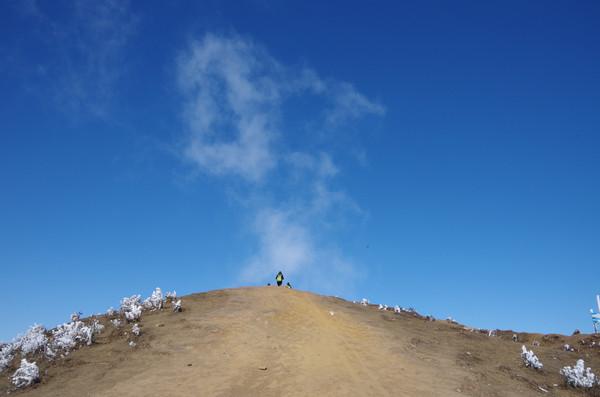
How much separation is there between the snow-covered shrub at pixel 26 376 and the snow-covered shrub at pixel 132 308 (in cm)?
518

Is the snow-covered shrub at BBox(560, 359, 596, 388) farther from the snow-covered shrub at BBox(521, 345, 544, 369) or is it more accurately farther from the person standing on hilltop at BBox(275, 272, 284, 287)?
the person standing on hilltop at BBox(275, 272, 284, 287)

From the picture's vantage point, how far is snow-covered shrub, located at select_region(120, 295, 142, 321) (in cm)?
2161

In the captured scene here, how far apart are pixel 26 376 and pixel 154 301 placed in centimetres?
807

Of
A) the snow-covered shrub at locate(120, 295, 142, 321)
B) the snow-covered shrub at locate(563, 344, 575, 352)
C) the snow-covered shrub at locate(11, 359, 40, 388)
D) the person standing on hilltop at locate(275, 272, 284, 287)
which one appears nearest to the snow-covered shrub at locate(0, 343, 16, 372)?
the snow-covered shrub at locate(11, 359, 40, 388)

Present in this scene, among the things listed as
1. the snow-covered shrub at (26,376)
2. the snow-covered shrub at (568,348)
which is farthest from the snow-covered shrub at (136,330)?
the snow-covered shrub at (568,348)

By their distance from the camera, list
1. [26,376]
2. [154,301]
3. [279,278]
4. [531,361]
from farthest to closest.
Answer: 1. [279,278]
2. [154,301]
3. [531,361]
4. [26,376]

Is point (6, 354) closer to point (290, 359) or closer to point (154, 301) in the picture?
point (154, 301)

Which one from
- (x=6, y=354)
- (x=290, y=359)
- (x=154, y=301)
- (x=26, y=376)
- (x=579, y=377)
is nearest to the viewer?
(x=26, y=376)

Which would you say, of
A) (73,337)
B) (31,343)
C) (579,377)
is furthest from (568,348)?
(31,343)

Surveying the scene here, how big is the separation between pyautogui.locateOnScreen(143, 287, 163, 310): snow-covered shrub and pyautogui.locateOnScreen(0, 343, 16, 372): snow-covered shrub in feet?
20.1

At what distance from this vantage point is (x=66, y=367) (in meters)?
17.3

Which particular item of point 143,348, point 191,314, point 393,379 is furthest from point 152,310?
point 393,379

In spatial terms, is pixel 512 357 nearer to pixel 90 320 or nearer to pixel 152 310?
pixel 152 310

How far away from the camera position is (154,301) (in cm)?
2400
